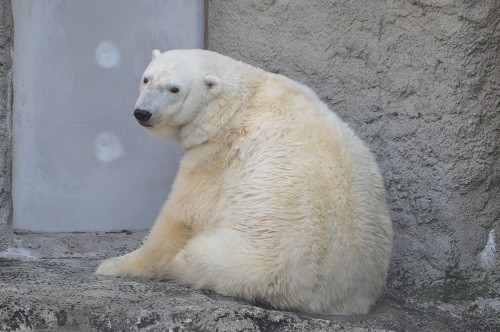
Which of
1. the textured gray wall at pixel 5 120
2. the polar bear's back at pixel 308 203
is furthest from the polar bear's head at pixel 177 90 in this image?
the textured gray wall at pixel 5 120

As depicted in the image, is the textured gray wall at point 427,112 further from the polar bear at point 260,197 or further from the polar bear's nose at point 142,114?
the polar bear's nose at point 142,114

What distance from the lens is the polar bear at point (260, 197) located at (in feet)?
12.2

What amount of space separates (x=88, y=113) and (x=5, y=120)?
2.14 feet

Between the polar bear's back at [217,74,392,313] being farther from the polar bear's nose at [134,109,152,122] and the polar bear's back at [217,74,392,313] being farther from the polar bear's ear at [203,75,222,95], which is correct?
the polar bear's nose at [134,109,152,122]

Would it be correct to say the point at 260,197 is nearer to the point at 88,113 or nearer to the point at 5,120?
the point at 5,120

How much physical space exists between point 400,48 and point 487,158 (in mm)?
746

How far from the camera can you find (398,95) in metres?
4.73

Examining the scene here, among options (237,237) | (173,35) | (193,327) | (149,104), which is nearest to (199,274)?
(237,237)

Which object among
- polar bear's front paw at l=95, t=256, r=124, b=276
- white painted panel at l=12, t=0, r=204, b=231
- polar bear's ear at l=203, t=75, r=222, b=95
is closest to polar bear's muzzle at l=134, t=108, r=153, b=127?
polar bear's ear at l=203, t=75, r=222, b=95

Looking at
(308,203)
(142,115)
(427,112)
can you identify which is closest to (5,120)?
(142,115)

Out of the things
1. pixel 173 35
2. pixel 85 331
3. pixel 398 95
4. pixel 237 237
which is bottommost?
pixel 85 331

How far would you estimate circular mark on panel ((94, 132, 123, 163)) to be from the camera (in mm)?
5277

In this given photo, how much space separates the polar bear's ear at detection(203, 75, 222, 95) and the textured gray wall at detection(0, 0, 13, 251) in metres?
1.18

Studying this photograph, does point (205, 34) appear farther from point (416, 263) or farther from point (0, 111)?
point (416, 263)
